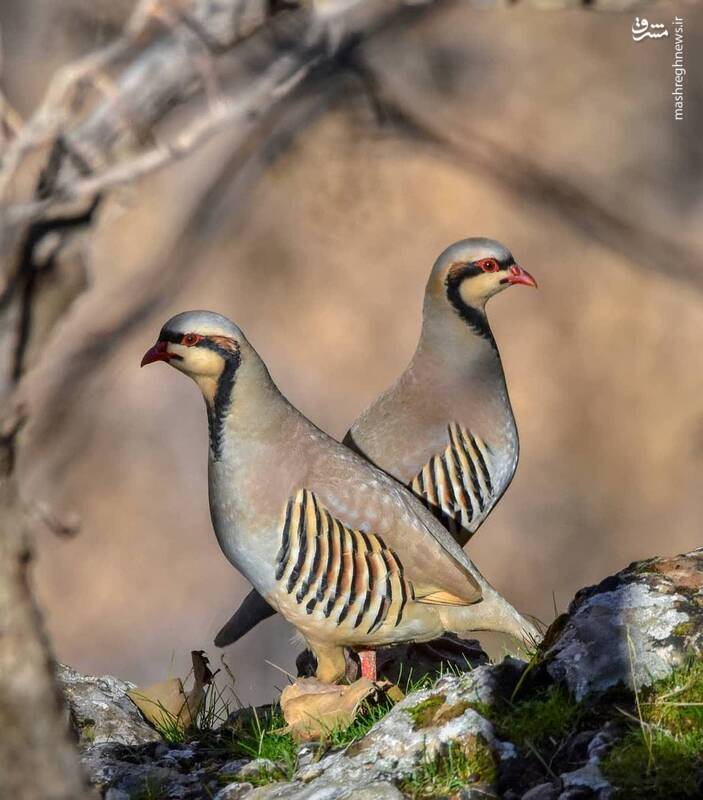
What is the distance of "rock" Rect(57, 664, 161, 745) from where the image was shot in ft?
14.6

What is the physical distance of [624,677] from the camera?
3422 millimetres

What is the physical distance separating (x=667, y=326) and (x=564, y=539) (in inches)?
73.1

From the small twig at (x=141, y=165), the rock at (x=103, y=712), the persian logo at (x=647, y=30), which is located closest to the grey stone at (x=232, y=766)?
the rock at (x=103, y=712)

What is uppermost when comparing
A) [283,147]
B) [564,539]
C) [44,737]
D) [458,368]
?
[283,147]

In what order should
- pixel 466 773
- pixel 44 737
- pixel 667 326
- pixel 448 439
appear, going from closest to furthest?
pixel 44 737 → pixel 466 773 → pixel 448 439 → pixel 667 326

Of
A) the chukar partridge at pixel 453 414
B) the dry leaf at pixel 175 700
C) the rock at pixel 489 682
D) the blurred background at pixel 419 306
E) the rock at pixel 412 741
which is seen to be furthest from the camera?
the blurred background at pixel 419 306

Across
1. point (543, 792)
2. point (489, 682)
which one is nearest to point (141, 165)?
point (543, 792)

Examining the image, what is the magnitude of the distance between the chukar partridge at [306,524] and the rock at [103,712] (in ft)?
2.08

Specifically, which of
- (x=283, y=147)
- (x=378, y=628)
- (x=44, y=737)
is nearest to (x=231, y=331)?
(x=378, y=628)

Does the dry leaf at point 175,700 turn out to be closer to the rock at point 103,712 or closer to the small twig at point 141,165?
the rock at point 103,712

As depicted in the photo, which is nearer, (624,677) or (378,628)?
(624,677)

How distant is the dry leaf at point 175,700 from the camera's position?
458cm

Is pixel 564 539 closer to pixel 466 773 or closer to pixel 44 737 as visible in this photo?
pixel 466 773

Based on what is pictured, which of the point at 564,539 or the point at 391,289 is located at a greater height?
the point at 391,289
